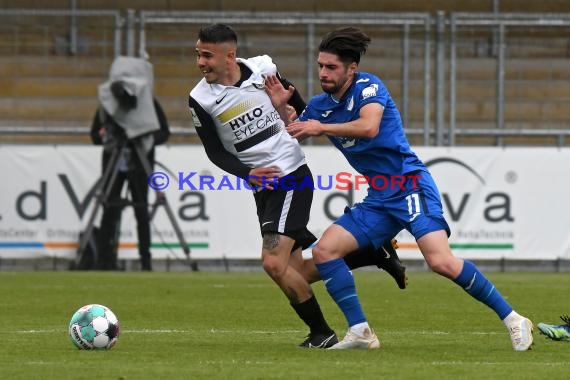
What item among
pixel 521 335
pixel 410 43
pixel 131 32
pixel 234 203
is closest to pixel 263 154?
pixel 521 335

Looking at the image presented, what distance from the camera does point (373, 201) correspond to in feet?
27.5

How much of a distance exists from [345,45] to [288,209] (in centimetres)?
112

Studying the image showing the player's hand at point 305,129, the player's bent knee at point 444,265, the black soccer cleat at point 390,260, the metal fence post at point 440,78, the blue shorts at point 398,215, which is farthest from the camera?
the metal fence post at point 440,78

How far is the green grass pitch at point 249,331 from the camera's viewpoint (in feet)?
23.2

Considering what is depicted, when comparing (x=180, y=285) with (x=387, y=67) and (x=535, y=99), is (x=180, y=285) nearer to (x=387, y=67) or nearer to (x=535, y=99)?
(x=387, y=67)

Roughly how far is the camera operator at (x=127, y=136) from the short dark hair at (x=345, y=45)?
9528 mm

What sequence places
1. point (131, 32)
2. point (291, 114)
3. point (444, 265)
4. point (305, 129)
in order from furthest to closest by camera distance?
point (131, 32), point (291, 114), point (444, 265), point (305, 129)

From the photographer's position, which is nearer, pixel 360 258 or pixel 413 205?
pixel 413 205

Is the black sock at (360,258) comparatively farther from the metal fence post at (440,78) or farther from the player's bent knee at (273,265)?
the metal fence post at (440,78)

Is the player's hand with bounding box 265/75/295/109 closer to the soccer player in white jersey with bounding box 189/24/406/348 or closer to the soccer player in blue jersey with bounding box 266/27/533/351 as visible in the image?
the soccer player in white jersey with bounding box 189/24/406/348

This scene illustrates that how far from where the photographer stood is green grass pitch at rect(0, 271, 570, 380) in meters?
7.08

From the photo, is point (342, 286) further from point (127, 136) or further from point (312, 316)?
point (127, 136)

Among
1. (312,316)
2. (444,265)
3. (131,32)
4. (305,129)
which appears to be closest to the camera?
(305,129)

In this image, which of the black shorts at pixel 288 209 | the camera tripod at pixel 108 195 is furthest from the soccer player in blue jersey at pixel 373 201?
the camera tripod at pixel 108 195
